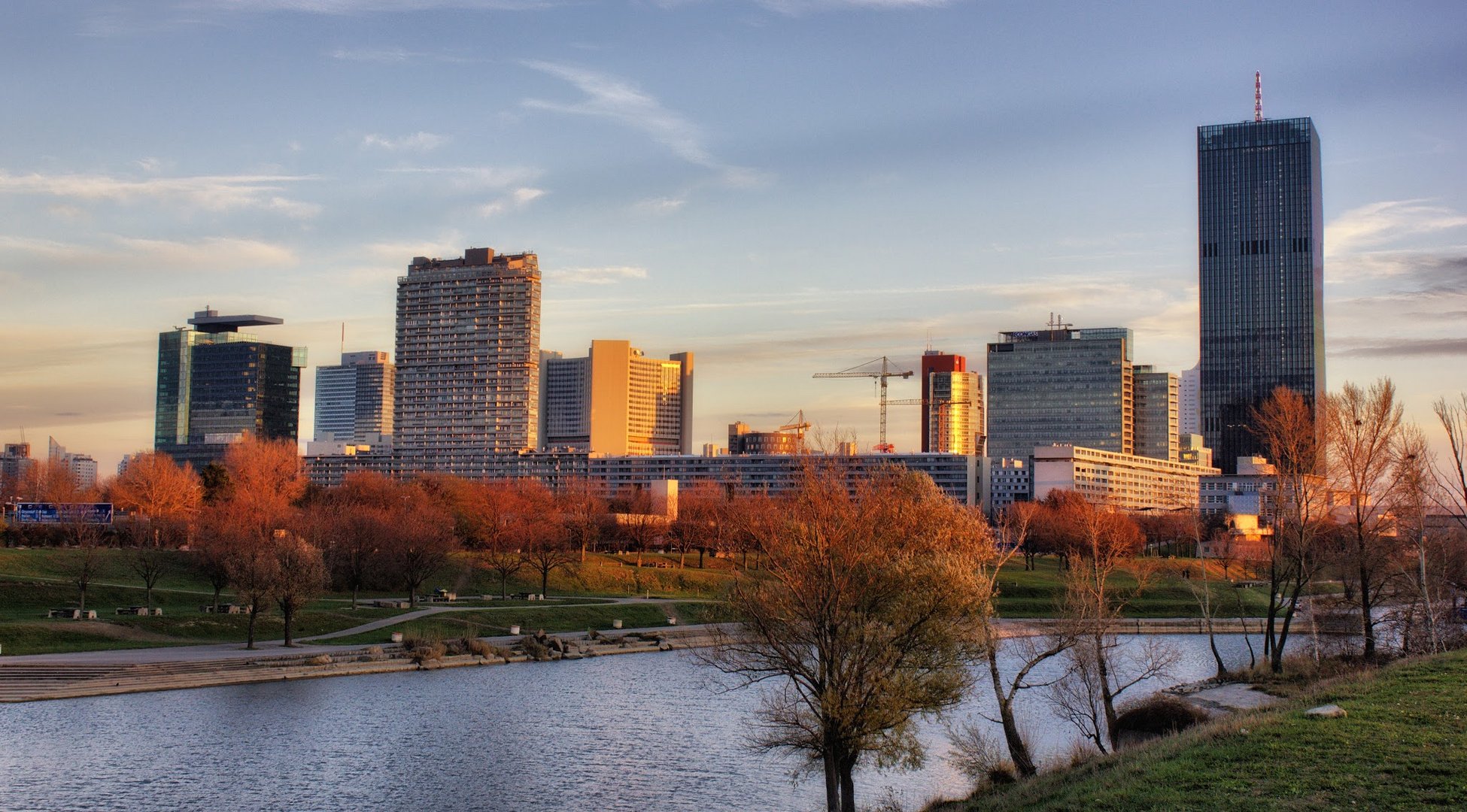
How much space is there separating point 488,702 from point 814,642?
88.7 ft

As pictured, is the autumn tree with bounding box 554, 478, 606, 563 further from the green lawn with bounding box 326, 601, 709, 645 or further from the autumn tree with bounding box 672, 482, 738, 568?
the green lawn with bounding box 326, 601, 709, 645

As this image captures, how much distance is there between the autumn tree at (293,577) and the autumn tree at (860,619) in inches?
1540

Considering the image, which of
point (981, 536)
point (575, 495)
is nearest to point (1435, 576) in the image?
point (981, 536)

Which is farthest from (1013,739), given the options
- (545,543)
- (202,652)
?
(545,543)

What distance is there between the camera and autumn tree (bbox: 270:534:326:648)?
6675 centimetres

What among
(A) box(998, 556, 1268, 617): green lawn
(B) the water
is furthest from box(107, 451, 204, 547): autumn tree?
(A) box(998, 556, 1268, 617): green lawn

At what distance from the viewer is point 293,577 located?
6719 cm

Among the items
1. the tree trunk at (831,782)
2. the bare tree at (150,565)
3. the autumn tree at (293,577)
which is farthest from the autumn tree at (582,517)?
the tree trunk at (831,782)

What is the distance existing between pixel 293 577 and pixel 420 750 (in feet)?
84.5

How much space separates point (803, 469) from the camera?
1423 inches

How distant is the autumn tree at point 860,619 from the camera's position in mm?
32438

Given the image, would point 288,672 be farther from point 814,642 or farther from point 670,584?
point 670,584

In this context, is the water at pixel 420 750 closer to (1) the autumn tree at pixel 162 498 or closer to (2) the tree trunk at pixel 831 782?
(2) the tree trunk at pixel 831 782

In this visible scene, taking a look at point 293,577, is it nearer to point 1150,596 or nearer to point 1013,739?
point 1013,739
